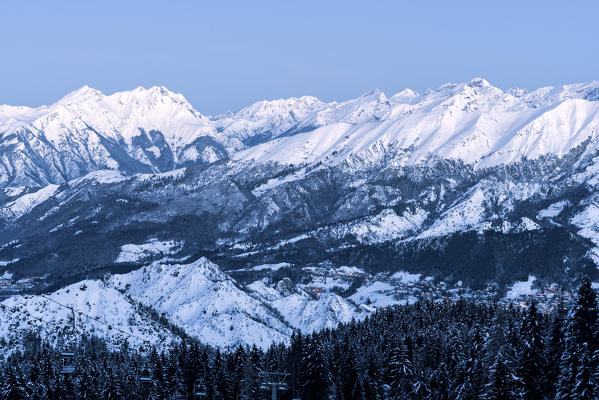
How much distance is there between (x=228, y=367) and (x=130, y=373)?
59.7 ft

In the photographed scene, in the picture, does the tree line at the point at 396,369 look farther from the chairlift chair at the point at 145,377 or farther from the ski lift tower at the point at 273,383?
the ski lift tower at the point at 273,383

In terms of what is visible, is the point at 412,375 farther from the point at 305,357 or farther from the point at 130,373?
the point at 130,373

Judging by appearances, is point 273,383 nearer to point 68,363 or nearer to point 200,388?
point 200,388

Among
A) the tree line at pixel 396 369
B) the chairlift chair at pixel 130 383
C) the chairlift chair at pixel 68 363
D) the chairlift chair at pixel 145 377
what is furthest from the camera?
the chairlift chair at pixel 145 377

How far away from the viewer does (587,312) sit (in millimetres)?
117125

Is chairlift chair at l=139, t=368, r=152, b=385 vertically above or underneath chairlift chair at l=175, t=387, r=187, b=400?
above

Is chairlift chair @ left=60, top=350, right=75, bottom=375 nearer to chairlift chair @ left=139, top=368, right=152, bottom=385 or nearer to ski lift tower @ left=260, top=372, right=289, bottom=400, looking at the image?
chairlift chair @ left=139, top=368, right=152, bottom=385

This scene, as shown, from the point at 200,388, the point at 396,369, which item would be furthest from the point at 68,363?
the point at 396,369

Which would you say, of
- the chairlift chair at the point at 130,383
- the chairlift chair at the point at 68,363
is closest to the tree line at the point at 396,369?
the chairlift chair at the point at 130,383

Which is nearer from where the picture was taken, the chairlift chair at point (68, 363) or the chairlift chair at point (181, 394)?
the chairlift chair at point (68, 363)

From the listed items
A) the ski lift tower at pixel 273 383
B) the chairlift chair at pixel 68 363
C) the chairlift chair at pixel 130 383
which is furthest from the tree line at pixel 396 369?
the chairlift chair at pixel 68 363

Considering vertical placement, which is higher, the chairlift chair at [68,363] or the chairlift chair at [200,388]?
the chairlift chair at [68,363]

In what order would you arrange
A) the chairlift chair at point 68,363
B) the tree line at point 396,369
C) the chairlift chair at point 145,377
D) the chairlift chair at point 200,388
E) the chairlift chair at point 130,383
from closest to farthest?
1. the tree line at point 396,369
2. the chairlift chair at point 68,363
3. the chairlift chair at point 200,388
4. the chairlift chair at point 130,383
5. the chairlift chair at point 145,377

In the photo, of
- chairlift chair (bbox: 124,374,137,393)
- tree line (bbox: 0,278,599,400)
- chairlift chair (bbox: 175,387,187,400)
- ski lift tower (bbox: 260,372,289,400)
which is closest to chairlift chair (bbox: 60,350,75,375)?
tree line (bbox: 0,278,599,400)
